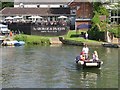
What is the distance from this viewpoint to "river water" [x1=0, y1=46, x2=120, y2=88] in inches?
Answer: 1238

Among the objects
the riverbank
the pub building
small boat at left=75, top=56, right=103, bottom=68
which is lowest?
the riverbank

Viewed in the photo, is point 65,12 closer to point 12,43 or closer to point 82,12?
point 82,12

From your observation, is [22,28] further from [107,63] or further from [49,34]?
[107,63]

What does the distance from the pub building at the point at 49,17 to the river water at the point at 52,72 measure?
23.4m

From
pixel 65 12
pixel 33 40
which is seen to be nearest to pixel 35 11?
pixel 65 12

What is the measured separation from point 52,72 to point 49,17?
54.7 meters

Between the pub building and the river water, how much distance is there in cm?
2342

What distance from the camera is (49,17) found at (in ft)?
299

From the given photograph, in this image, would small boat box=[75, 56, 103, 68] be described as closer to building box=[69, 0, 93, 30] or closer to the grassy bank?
the grassy bank

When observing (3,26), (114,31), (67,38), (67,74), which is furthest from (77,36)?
(67,74)

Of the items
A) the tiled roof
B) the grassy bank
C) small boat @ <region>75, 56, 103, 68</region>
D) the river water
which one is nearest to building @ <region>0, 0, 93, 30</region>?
the tiled roof

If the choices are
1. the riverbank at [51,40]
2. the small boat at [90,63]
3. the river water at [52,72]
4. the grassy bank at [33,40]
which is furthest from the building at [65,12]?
the small boat at [90,63]

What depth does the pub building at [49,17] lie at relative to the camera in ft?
247

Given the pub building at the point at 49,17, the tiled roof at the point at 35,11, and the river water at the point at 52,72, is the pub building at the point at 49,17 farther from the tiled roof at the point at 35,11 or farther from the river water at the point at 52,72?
the river water at the point at 52,72
